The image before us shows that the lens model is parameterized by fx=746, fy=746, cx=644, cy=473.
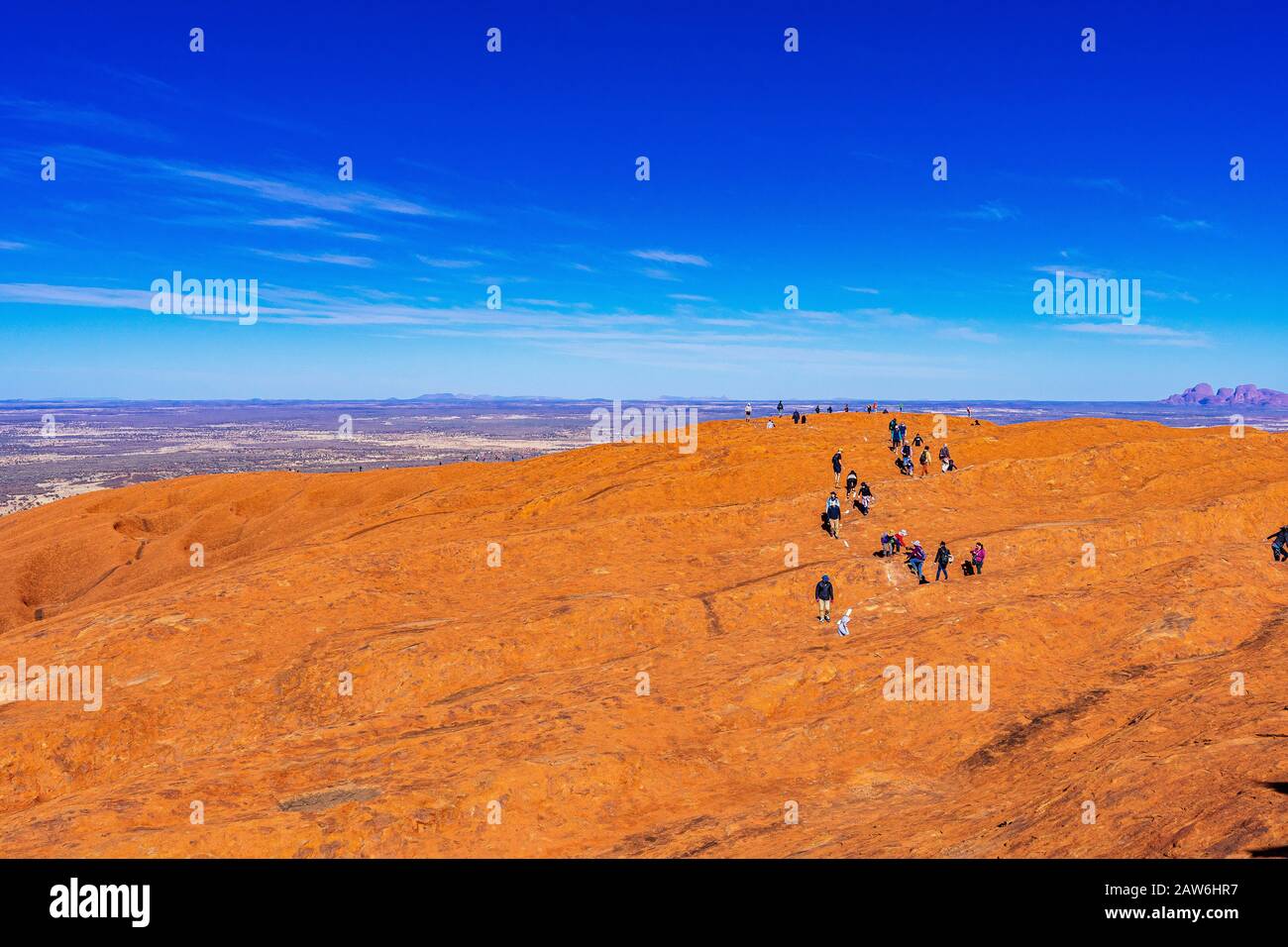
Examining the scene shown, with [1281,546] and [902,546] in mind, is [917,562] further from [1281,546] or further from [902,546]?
[1281,546]

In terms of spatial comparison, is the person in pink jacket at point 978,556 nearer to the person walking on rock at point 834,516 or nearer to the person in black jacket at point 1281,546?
the person walking on rock at point 834,516

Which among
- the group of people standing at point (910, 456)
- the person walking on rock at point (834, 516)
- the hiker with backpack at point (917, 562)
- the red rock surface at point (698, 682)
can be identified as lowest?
the red rock surface at point (698, 682)

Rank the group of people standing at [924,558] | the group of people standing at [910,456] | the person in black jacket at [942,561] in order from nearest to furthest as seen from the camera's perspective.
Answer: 1. the person in black jacket at [942,561]
2. the group of people standing at [924,558]
3. the group of people standing at [910,456]

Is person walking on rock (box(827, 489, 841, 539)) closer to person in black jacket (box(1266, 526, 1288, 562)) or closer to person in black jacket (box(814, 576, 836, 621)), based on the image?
person in black jacket (box(814, 576, 836, 621))

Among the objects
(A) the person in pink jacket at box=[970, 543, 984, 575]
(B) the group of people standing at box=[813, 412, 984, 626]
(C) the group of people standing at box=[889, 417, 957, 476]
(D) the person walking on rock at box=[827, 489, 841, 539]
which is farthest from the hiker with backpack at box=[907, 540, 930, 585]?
(C) the group of people standing at box=[889, 417, 957, 476]

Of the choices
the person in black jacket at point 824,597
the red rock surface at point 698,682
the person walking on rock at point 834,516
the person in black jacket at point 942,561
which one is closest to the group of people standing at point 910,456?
the red rock surface at point 698,682
